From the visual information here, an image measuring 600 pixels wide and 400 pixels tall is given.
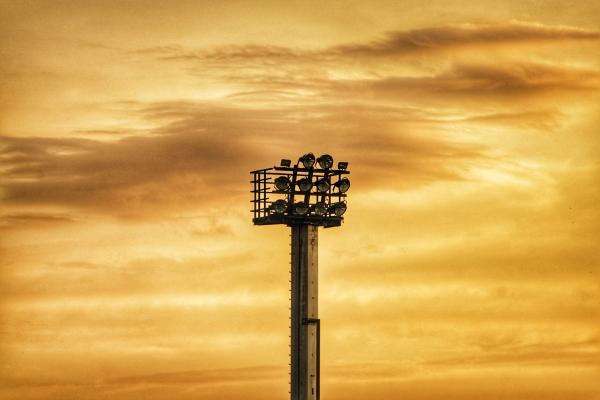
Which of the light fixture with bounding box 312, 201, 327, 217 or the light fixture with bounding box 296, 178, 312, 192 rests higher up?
the light fixture with bounding box 296, 178, 312, 192

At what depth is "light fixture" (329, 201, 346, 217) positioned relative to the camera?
279 feet

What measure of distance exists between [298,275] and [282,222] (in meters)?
3.35

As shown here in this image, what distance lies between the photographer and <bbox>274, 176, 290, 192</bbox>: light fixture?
84188mm

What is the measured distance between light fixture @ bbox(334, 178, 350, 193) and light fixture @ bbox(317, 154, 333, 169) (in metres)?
1.21

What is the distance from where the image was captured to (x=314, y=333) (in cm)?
8500

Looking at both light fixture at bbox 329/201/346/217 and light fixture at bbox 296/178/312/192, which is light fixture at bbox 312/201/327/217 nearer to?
light fixture at bbox 329/201/346/217

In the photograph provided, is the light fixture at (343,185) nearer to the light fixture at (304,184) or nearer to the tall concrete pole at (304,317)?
the light fixture at (304,184)

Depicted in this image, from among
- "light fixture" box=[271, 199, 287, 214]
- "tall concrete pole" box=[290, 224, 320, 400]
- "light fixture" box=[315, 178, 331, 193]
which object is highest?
"light fixture" box=[315, 178, 331, 193]

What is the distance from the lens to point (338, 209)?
3351 inches

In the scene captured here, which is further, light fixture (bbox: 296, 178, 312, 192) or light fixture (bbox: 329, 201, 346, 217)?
light fixture (bbox: 329, 201, 346, 217)

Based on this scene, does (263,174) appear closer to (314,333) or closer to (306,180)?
(306,180)

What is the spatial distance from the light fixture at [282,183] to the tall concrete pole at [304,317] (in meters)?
2.52

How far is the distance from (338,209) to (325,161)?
9.83ft

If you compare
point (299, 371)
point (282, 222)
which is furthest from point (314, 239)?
point (299, 371)
